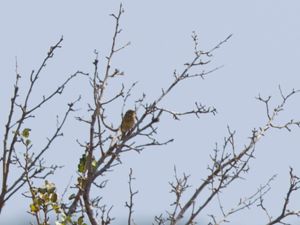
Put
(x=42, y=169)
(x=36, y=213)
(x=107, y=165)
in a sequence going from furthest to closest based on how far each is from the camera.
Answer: (x=107, y=165) → (x=42, y=169) → (x=36, y=213)

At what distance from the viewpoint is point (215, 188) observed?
307 inches

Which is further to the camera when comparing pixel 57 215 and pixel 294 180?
pixel 294 180

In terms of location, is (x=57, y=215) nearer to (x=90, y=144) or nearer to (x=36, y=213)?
(x=36, y=213)

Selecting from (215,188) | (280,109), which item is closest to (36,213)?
(215,188)

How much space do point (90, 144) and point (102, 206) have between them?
1.70 feet

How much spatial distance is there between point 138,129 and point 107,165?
17.9 inches

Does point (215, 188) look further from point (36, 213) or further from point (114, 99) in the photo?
point (36, 213)

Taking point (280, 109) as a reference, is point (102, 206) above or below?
below

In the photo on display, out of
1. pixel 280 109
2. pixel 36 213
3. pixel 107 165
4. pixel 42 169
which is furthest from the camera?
pixel 280 109

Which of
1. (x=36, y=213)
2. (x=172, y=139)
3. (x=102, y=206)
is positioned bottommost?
(x=36, y=213)

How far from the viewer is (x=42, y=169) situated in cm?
690

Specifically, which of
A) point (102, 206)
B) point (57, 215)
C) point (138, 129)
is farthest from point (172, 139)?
point (57, 215)

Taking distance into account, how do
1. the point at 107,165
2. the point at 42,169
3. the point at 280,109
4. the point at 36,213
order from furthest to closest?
the point at 280,109 → the point at 107,165 → the point at 42,169 → the point at 36,213

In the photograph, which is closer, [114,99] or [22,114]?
[22,114]
